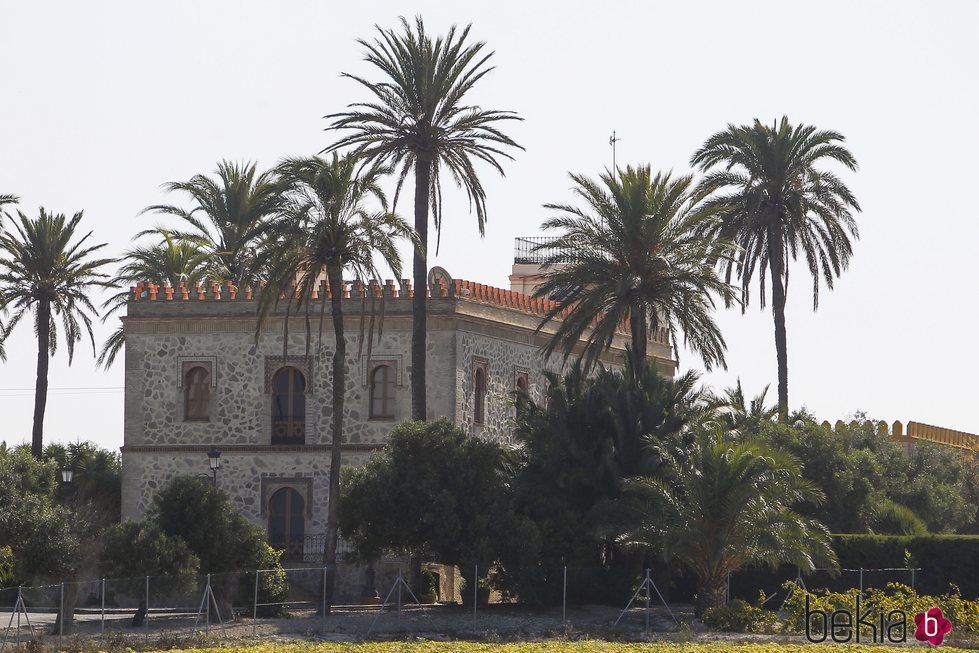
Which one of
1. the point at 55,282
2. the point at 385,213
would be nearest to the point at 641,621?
the point at 385,213

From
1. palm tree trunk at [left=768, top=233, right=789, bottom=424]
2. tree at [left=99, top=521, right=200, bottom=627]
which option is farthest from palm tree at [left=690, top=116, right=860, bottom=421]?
tree at [left=99, top=521, right=200, bottom=627]

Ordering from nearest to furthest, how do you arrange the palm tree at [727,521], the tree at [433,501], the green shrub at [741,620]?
the green shrub at [741,620]
the palm tree at [727,521]
the tree at [433,501]

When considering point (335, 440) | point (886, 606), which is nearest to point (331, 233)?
point (335, 440)

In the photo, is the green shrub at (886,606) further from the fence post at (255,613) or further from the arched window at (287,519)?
the arched window at (287,519)

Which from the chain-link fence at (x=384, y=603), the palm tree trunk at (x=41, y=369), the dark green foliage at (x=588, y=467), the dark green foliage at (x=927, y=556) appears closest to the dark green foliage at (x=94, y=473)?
the palm tree trunk at (x=41, y=369)

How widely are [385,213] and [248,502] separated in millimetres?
11929

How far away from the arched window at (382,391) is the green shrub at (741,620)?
1521 centimetres

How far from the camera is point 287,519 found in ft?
157

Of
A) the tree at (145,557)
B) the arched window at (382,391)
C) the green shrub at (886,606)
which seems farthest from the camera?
the arched window at (382,391)

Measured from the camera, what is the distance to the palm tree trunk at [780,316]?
49719 mm

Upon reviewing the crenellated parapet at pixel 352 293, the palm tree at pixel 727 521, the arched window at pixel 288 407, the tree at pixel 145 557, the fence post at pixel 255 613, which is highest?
the crenellated parapet at pixel 352 293

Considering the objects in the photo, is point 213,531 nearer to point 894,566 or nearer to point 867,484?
point 894,566

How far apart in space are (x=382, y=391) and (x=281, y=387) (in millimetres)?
2965

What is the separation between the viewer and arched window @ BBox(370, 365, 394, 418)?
4784cm
